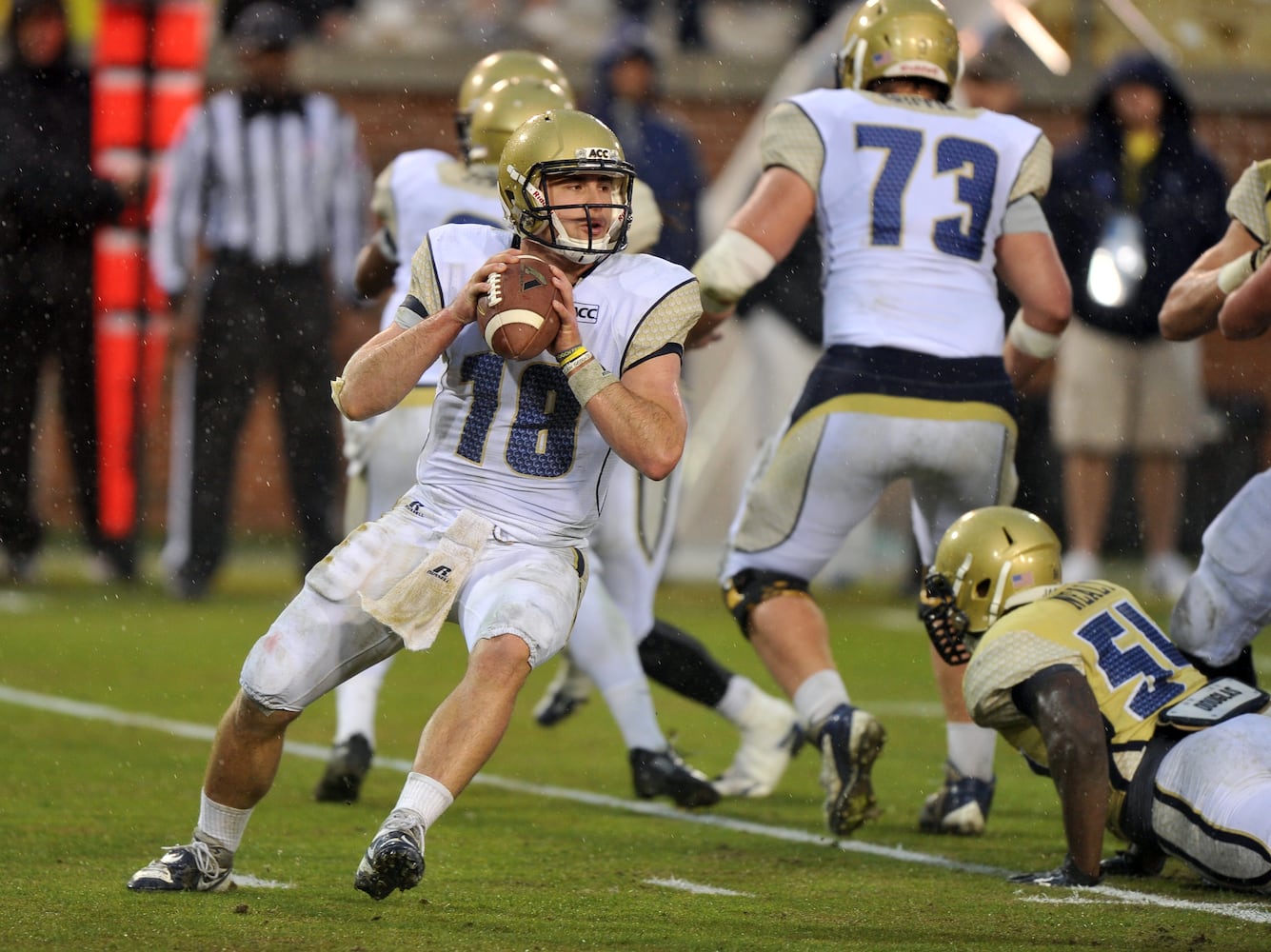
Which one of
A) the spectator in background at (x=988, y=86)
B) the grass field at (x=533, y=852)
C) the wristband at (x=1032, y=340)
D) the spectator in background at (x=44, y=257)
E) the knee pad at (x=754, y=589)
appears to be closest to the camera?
the grass field at (x=533, y=852)

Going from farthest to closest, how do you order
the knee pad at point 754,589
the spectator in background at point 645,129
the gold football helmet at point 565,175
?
the spectator in background at point 645,129 → the knee pad at point 754,589 → the gold football helmet at point 565,175

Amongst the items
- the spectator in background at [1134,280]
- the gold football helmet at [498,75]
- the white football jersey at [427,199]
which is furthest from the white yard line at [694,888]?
the spectator in background at [1134,280]

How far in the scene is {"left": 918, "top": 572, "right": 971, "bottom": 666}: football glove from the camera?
4.42 m

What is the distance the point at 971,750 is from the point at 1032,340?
970mm

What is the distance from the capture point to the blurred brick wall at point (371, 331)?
40.7 feet

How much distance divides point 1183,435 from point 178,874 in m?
6.62

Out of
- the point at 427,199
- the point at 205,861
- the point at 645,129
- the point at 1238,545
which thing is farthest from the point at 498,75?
the point at 645,129

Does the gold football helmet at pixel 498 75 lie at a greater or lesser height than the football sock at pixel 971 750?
greater

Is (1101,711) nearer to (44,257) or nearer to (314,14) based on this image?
(44,257)

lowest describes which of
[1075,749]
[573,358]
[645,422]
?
[1075,749]

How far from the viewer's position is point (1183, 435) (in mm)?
9633

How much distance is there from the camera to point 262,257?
30.1ft

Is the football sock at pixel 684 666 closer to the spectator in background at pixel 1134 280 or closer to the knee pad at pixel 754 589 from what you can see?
the knee pad at pixel 754 589

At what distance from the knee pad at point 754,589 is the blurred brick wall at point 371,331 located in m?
7.44
